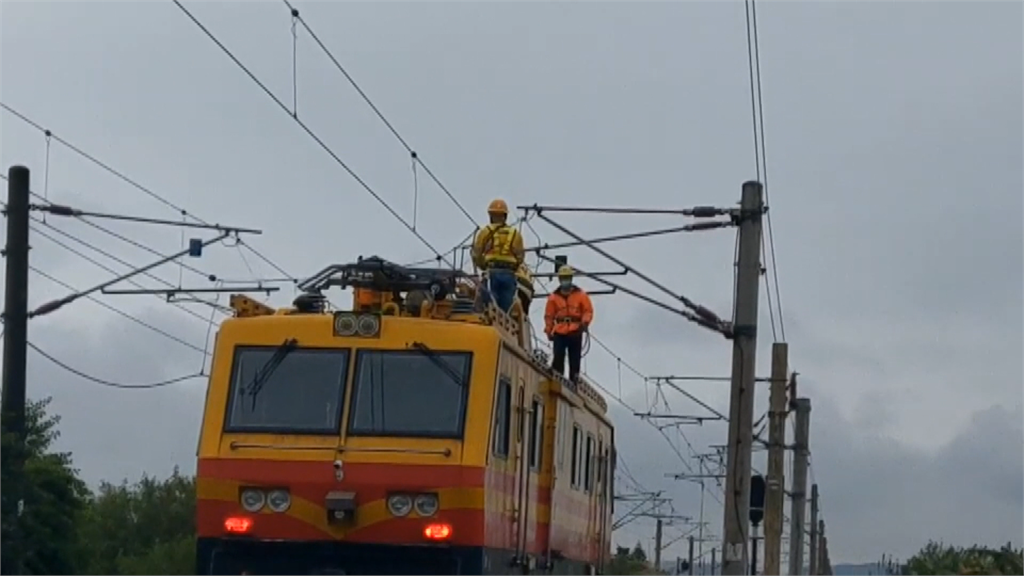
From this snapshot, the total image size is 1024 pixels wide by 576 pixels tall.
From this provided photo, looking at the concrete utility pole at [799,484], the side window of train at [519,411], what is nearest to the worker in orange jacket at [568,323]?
the side window of train at [519,411]

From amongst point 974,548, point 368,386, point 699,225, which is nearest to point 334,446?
point 368,386

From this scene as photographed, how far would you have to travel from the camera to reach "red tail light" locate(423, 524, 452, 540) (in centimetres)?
1662

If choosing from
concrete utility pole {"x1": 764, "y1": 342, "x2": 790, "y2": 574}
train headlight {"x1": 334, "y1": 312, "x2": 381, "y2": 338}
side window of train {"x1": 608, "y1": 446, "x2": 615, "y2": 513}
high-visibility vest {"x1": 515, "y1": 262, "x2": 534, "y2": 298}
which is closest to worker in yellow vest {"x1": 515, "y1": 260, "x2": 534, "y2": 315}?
high-visibility vest {"x1": 515, "y1": 262, "x2": 534, "y2": 298}

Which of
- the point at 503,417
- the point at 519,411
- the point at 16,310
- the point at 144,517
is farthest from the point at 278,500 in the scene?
the point at 144,517

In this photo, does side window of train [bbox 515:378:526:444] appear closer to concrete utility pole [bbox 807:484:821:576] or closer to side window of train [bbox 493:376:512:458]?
side window of train [bbox 493:376:512:458]

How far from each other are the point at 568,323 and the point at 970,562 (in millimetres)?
7325

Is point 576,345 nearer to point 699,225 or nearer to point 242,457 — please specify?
point 699,225

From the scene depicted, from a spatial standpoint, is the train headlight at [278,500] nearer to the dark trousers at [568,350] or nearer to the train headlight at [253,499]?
the train headlight at [253,499]

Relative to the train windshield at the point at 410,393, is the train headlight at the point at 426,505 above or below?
below

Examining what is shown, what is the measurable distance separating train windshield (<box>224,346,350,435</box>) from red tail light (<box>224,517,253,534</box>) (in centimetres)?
79

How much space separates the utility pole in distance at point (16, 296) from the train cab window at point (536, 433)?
9463mm

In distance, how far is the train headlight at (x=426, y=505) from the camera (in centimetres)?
1667

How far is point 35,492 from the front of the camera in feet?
84.8

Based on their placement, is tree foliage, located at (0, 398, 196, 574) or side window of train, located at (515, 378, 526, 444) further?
tree foliage, located at (0, 398, 196, 574)
